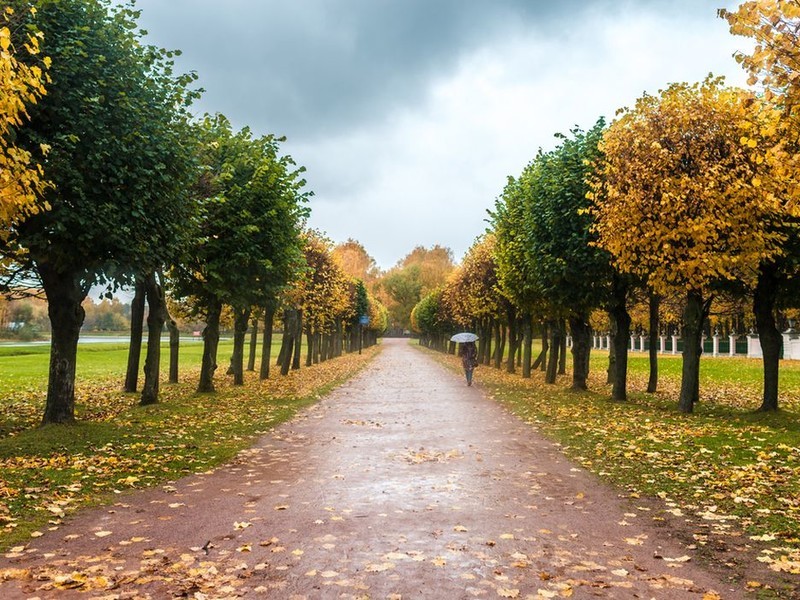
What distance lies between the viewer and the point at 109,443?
11859 millimetres

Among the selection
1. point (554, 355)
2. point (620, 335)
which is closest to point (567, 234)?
point (620, 335)

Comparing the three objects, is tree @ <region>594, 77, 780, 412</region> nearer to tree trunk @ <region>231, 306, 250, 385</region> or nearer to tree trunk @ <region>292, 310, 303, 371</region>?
tree trunk @ <region>231, 306, 250, 385</region>

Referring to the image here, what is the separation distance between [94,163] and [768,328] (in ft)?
51.0

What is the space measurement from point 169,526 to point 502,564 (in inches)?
144

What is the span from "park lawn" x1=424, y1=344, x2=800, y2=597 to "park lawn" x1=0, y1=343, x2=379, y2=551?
264 inches

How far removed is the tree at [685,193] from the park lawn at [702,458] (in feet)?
11.6

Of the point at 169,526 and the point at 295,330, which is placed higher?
the point at 295,330

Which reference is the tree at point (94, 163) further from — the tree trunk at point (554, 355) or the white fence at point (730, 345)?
the white fence at point (730, 345)

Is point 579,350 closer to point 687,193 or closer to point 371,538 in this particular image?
point 687,193

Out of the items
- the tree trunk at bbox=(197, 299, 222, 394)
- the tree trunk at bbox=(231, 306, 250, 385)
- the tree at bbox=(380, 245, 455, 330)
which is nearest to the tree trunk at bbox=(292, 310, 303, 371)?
the tree trunk at bbox=(231, 306, 250, 385)

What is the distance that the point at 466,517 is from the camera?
7469 mm

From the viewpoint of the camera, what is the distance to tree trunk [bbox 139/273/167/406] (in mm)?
18531

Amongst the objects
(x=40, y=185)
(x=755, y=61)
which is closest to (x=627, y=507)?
(x=755, y=61)

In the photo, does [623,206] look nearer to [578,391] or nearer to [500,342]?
[578,391]
